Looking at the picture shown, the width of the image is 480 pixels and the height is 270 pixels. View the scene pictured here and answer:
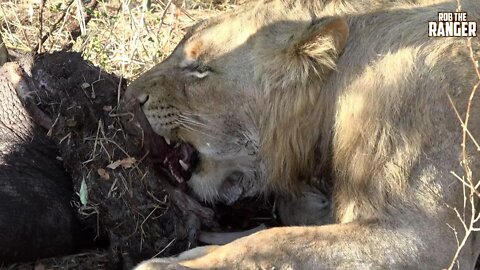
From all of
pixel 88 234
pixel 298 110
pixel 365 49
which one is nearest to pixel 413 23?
pixel 365 49

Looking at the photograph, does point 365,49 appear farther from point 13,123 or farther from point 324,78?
point 13,123

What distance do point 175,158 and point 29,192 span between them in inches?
25.4

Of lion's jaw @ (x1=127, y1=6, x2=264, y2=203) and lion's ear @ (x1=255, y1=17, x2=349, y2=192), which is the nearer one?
lion's ear @ (x1=255, y1=17, x2=349, y2=192)

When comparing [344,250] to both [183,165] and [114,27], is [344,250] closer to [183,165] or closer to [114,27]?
[183,165]

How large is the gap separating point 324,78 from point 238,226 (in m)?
0.91

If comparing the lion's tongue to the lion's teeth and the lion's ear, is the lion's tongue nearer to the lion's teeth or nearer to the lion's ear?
the lion's teeth

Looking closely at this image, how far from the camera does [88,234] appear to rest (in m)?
4.28

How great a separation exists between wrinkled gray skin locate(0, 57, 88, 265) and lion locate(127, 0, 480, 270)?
0.55 metres

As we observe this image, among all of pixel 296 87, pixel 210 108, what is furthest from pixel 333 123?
pixel 210 108

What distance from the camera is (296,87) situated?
378cm

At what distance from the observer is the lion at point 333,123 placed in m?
3.47

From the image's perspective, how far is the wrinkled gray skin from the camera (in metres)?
4.05

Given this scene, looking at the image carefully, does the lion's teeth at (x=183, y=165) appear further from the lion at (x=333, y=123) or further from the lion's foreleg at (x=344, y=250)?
the lion's foreleg at (x=344, y=250)

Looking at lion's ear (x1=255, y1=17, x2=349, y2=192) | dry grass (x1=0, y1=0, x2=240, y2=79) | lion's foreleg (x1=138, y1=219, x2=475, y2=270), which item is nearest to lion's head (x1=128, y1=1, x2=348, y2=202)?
lion's ear (x1=255, y1=17, x2=349, y2=192)
